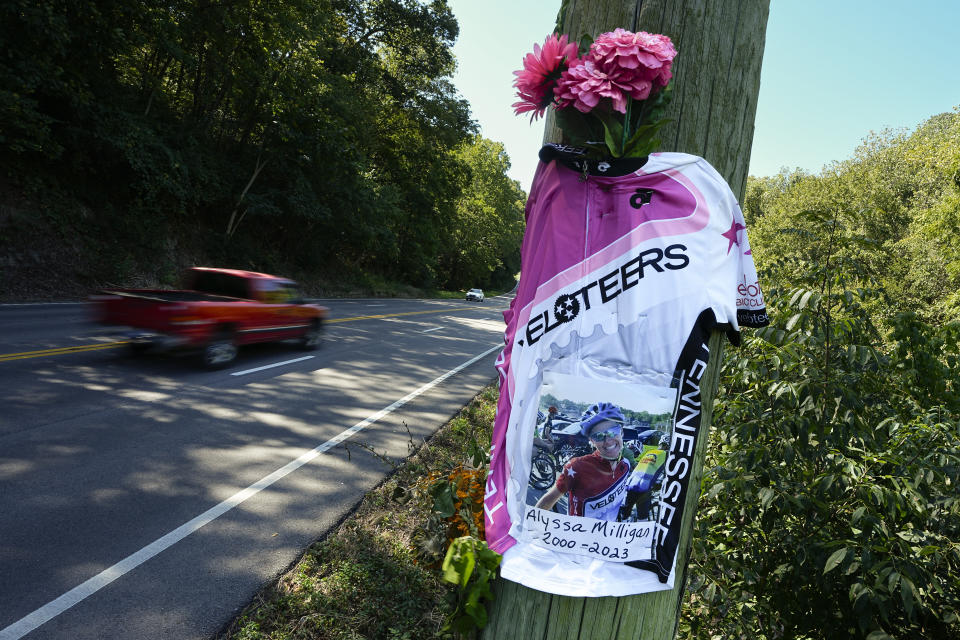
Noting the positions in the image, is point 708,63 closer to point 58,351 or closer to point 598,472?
point 598,472

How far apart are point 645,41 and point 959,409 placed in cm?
287

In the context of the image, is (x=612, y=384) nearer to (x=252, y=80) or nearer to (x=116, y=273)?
(x=116, y=273)

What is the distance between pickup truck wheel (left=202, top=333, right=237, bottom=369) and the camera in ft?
27.7

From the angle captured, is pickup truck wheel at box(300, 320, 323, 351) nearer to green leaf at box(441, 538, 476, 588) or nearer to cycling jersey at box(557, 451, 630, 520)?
green leaf at box(441, 538, 476, 588)

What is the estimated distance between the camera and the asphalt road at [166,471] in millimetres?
2924

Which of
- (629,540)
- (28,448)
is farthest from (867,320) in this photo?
(28,448)

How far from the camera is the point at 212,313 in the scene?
841cm

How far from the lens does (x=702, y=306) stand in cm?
127

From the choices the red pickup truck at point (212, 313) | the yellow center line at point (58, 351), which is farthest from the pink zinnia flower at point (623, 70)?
the yellow center line at point (58, 351)

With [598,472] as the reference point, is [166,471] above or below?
below

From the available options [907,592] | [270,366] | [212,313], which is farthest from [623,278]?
[270,366]

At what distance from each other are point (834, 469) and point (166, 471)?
4.87 meters

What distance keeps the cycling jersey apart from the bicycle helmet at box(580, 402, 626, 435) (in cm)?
8

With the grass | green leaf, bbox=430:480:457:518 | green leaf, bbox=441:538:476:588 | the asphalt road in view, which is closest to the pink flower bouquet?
green leaf, bbox=441:538:476:588
